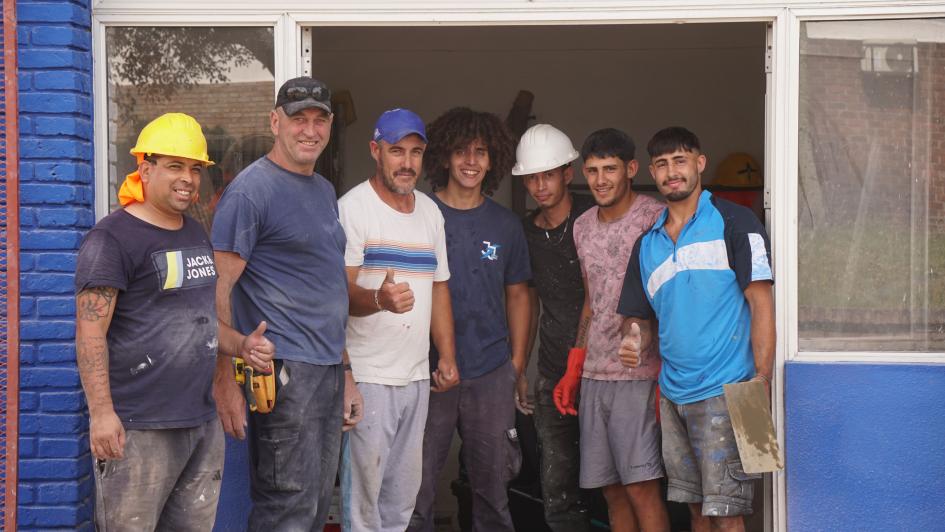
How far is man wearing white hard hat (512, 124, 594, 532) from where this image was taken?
4801 millimetres

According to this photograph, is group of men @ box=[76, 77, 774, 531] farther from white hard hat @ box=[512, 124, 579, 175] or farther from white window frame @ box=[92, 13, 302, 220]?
white window frame @ box=[92, 13, 302, 220]

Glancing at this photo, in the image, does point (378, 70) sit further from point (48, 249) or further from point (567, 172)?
point (48, 249)

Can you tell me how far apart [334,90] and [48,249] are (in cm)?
441

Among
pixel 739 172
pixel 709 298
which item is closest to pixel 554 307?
pixel 709 298

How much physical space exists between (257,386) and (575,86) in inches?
214

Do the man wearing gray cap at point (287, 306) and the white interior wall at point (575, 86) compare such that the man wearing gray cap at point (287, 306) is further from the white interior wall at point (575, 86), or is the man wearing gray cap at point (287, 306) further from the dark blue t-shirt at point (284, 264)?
the white interior wall at point (575, 86)

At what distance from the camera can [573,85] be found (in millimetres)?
8516

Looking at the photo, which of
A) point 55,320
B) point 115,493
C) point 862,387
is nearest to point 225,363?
point 115,493

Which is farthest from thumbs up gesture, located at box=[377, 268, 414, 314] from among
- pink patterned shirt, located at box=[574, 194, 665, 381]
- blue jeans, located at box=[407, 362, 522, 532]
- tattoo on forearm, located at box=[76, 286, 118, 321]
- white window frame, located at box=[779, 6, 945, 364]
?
white window frame, located at box=[779, 6, 945, 364]

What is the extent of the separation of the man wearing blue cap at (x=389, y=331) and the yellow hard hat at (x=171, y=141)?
92cm

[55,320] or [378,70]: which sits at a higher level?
[378,70]

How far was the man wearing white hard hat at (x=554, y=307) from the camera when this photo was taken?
15.8 feet

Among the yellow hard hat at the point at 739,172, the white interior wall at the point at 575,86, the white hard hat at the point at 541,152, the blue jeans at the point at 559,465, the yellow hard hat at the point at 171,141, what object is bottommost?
the blue jeans at the point at 559,465

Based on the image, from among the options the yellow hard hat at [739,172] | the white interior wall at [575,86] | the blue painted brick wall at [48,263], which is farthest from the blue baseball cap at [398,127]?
the yellow hard hat at [739,172]
